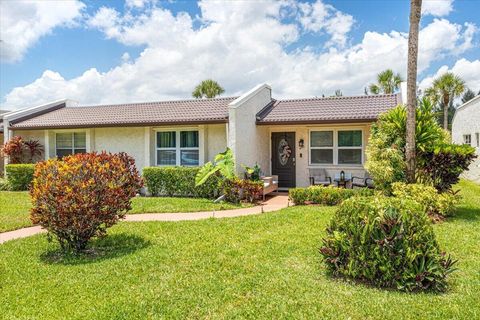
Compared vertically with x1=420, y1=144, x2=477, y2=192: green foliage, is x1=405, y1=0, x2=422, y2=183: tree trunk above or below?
above

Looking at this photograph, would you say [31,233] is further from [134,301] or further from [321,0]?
[321,0]

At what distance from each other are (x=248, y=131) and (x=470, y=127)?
589 inches

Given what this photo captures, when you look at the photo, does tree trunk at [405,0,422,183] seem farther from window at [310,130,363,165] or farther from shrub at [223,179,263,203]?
Answer: shrub at [223,179,263,203]

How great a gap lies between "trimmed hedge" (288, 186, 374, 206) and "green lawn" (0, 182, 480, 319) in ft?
11.6

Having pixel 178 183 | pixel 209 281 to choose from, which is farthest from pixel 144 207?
pixel 209 281

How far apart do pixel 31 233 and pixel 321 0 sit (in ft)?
47.6

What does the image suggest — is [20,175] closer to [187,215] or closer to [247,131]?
[187,215]

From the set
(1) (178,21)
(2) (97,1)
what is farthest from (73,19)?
(1) (178,21)

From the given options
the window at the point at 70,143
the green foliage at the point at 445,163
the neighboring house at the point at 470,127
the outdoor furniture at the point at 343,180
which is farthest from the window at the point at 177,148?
the neighboring house at the point at 470,127

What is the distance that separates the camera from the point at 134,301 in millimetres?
5039

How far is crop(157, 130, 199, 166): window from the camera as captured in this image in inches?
656

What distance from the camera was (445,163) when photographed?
10773 mm

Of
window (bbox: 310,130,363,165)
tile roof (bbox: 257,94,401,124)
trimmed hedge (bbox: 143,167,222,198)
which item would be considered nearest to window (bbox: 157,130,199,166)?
trimmed hedge (bbox: 143,167,222,198)

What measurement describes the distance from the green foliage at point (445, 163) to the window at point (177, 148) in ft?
31.4
